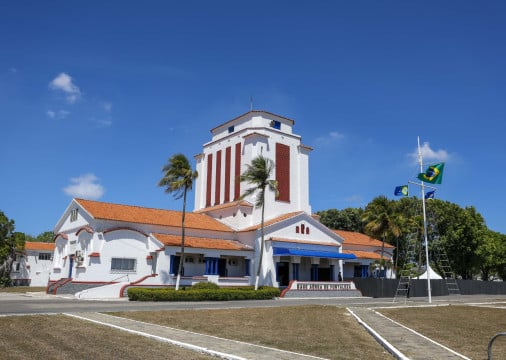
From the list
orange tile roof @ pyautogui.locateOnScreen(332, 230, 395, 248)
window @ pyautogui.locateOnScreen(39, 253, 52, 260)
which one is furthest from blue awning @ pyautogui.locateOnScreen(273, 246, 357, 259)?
window @ pyautogui.locateOnScreen(39, 253, 52, 260)

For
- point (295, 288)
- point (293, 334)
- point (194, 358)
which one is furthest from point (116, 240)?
point (194, 358)

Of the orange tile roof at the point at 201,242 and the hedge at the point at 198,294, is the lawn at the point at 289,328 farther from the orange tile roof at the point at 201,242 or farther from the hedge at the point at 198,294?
the orange tile roof at the point at 201,242

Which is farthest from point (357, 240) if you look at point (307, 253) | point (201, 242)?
point (201, 242)

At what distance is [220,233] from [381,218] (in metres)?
16.8

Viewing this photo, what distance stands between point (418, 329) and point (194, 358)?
974 centimetres

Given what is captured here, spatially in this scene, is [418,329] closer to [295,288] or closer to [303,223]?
[295,288]

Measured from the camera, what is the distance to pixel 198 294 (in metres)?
32.8

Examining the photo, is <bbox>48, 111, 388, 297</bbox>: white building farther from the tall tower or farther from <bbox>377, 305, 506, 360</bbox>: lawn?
<bbox>377, 305, 506, 360</bbox>: lawn

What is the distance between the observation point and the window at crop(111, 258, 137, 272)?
38.4 m

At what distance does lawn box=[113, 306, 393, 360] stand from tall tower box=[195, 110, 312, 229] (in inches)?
1086

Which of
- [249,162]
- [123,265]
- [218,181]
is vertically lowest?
[123,265]

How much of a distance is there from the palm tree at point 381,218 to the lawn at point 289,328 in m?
26.2

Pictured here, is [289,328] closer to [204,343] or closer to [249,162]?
[204,343]

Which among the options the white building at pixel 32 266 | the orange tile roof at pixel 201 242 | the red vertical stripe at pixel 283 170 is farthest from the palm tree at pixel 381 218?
the white building at pixel 32 266
